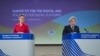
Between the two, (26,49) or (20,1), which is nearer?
(26,49)

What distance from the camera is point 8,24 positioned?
36.5 ft

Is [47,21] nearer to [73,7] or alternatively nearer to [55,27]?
[55,27]

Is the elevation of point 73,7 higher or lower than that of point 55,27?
higher

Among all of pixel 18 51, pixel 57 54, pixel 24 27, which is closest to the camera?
pixel 18 51

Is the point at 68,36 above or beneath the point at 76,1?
beneath

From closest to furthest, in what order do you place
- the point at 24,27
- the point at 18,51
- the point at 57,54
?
the point at 18,51
the point at 24,27
the point at 57,54

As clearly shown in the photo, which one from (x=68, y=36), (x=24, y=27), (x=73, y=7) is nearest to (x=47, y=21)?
(x=73, y=7)

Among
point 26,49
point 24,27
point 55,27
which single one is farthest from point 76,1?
point 26,49

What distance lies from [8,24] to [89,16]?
2894 millimetres

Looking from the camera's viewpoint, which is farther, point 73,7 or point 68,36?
point 73,7

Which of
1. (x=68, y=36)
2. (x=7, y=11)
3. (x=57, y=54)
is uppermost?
(x=7, y=11)

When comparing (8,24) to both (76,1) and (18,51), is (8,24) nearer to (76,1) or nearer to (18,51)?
(76,1)

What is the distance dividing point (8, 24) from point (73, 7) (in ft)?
7.84

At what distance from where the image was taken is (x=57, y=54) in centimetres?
1090
